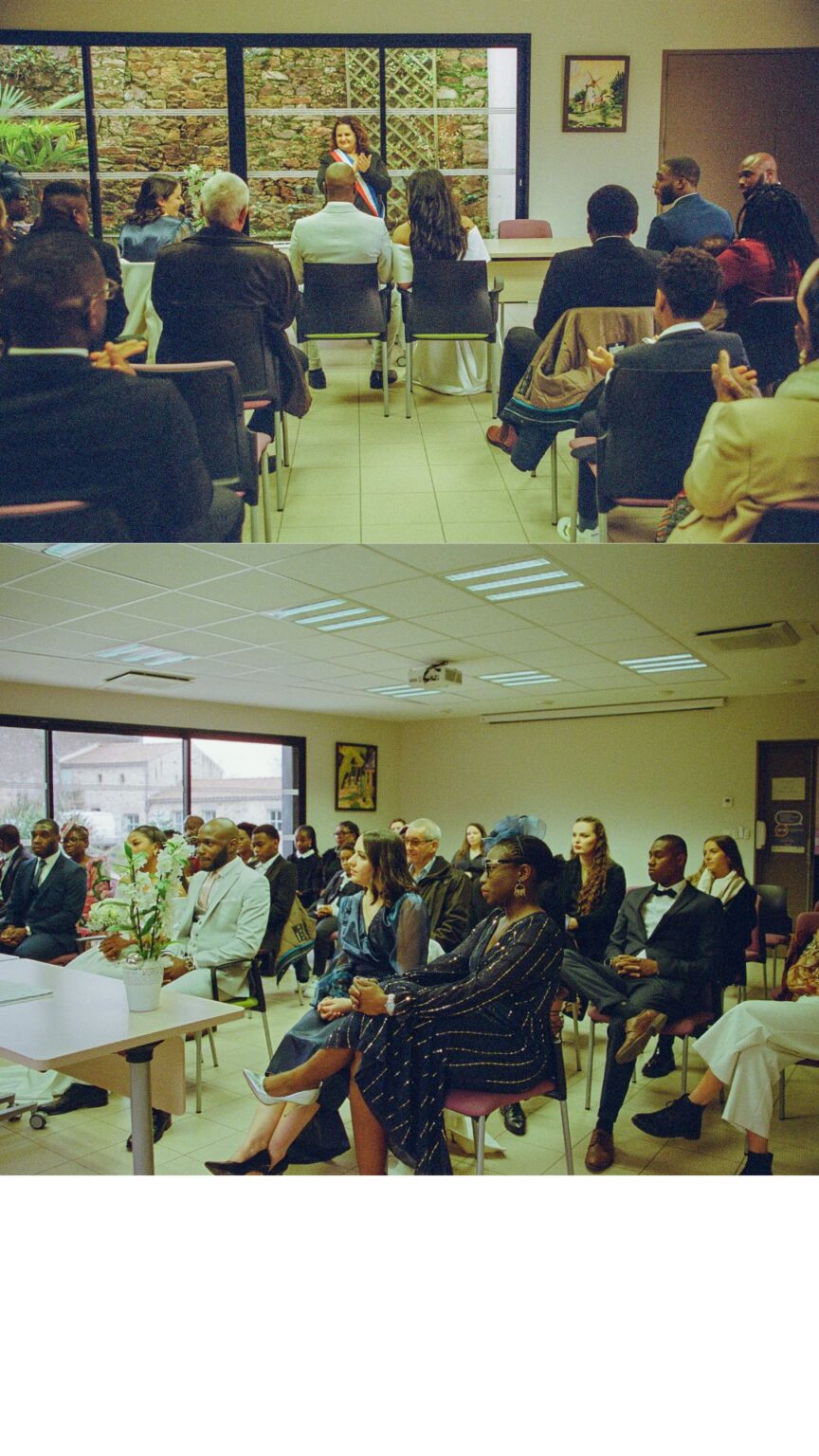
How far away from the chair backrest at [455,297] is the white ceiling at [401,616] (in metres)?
0.71

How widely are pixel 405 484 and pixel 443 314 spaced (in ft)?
1.83

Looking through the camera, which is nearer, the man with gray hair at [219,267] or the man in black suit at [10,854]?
the man with gray hair at [219,267]

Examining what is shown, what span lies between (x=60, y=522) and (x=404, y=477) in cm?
109

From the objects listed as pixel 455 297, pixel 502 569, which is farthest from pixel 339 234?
pixel 502 569

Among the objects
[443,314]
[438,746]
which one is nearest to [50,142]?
[443,314]

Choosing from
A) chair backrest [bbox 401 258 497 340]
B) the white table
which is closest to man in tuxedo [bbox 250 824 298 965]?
the white table

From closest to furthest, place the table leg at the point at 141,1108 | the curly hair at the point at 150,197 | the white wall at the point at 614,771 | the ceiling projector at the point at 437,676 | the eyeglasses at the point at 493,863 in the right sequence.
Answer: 1. the table leg at the point at 141,1108
2. the curly hair at the point at 150,197
3. the eyeglasses at the point at 493,863
4. the white wall at the point at 614,771
5. the ceiling projector at the point at 437,676

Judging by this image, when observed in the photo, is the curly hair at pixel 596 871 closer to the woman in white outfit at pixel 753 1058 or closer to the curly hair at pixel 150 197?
the woman in white outfit at pixel 753 1058

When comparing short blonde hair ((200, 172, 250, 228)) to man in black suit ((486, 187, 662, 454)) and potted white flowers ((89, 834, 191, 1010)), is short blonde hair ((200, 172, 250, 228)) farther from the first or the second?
potted white flowers ((89, 834, 191, 1010))

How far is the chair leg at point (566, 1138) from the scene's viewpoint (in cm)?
294

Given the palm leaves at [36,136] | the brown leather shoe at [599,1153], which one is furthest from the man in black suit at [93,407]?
the brown leather shoe at [599,1153]

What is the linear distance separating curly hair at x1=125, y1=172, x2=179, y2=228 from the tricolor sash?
53 cm

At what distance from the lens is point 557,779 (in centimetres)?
332
